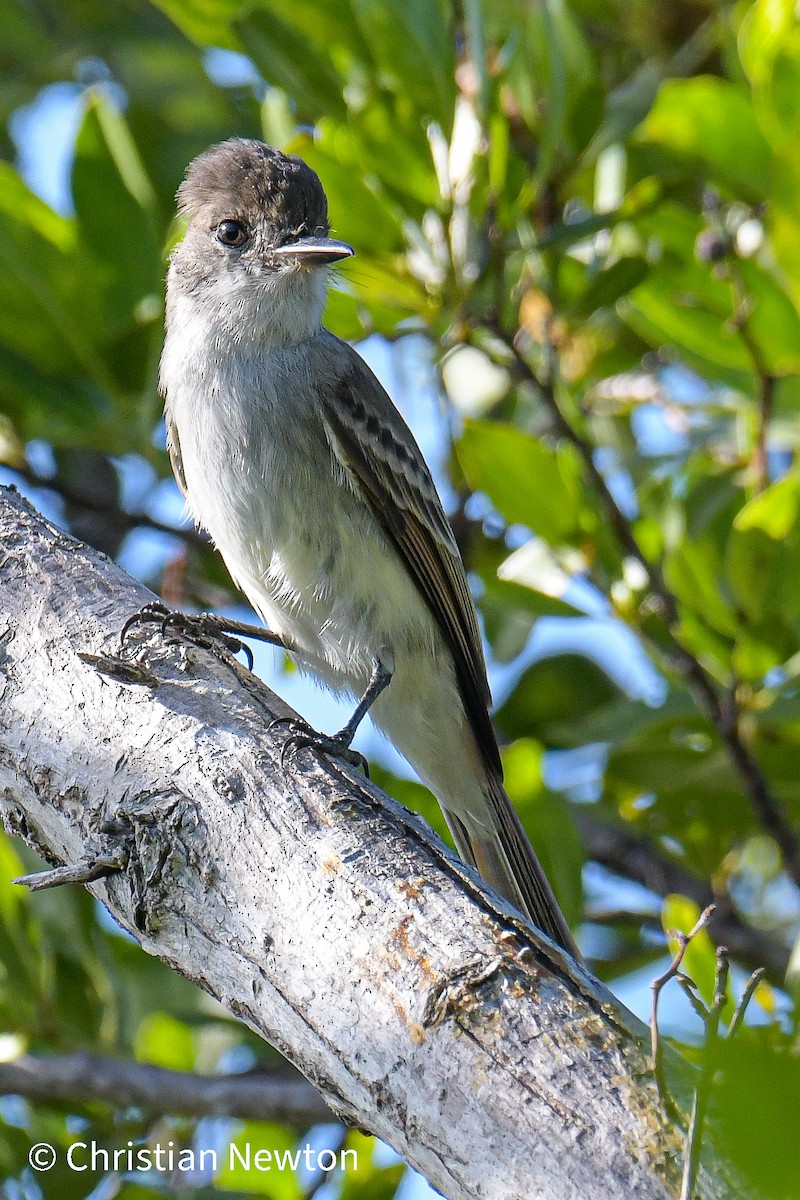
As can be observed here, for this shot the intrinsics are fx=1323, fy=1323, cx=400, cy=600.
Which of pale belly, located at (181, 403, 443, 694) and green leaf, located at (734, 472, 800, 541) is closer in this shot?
green leaf, located at (734, 472, 800, 541)

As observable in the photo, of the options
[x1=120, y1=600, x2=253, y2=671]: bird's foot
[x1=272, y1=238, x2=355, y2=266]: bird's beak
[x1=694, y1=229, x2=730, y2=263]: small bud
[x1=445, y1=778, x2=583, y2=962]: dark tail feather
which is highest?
[x1=694, y1=229, x2=730, y2=263]: small bud

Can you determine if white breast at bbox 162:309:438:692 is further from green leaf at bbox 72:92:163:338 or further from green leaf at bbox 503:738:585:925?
green leaf at bbox 503:738:585:925

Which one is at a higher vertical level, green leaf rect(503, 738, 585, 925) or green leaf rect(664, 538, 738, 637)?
green leaf rect(664, 538, 738, 637)

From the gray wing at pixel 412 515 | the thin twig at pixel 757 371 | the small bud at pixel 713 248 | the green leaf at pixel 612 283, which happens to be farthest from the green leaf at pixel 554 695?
the small bud at pixel 713 248

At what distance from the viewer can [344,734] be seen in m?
3.23

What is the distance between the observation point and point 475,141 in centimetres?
333

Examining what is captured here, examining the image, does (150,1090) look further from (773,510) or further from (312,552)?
(773,510)

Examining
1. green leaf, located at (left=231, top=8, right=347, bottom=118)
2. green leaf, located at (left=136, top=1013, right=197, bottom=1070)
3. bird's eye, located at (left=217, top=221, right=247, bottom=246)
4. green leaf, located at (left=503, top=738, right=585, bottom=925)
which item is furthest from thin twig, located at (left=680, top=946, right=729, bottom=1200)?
bird's eye, located at (left=217, top=221, right=247, bottom=246)

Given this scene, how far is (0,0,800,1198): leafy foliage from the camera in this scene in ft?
10.9

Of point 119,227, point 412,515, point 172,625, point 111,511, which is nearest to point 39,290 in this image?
point 119,227

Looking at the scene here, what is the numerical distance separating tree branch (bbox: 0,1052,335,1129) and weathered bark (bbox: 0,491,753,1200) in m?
1.20

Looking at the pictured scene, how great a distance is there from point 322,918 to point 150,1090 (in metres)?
1.65

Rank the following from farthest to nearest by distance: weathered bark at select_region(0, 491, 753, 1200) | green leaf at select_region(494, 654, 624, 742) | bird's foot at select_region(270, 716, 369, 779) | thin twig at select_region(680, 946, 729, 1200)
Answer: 1. green leaf at select_region(494, 654, 624, 742)
2. bird's foot at select_region(270, 716, 369, 779)
3. weathered bark at select_region(0, 491, 753, 1200)
4. thin twig at select_region(680, 946, 729, 1200)

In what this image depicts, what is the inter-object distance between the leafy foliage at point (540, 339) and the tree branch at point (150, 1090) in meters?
0.15
